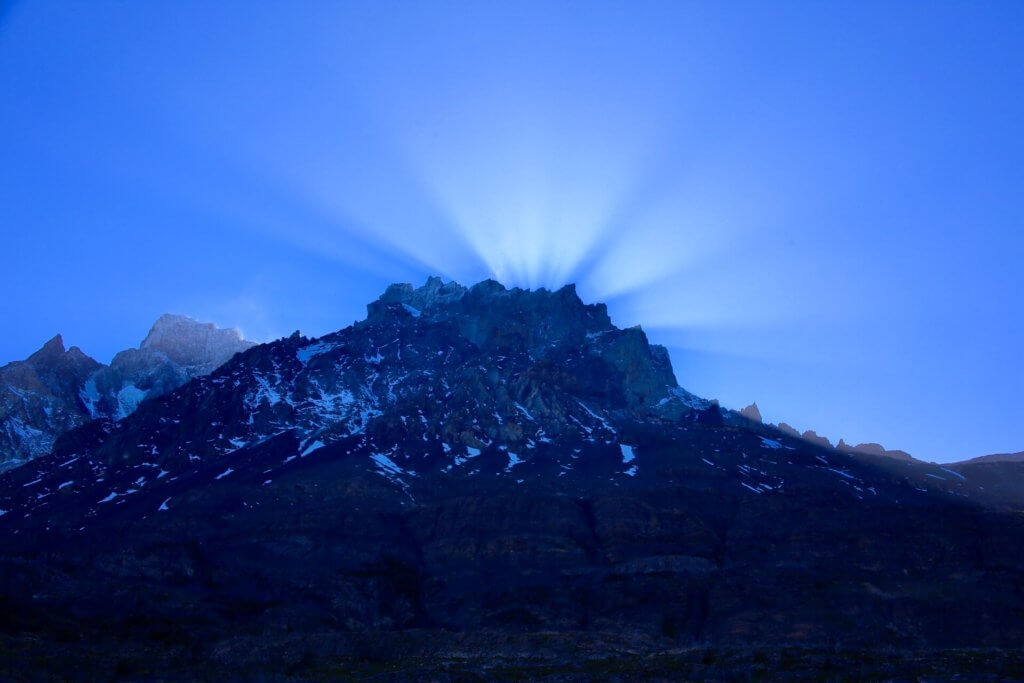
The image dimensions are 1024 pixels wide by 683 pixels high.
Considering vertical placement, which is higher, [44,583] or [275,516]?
[275,516]

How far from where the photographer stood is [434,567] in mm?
161500

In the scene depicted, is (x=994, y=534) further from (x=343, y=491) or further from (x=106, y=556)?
(x=106, y=556)

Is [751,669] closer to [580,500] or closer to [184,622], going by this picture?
[184,622]

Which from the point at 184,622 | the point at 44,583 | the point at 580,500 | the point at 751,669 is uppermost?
the point at 580,500

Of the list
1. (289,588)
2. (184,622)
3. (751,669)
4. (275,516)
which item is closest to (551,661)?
(751,669)

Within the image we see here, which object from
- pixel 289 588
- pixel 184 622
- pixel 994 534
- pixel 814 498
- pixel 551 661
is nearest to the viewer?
pixel 551 661

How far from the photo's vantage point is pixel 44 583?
127750 mm

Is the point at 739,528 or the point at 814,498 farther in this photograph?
the point at 814,498

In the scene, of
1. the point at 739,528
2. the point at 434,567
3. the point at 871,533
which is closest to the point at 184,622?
the point at 434,567

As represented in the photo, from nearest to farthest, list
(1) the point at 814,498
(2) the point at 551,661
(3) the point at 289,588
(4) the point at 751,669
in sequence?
1. (4) the point at 751,669
2. (2) the point at 551,661
3. (3) the point at 289,588
4. (1) the point at 814,498

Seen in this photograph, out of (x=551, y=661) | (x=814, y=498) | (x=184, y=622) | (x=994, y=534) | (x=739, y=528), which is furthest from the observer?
(x=814, y=498)

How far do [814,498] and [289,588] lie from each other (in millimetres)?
114880

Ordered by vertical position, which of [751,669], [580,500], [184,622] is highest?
[580,500]

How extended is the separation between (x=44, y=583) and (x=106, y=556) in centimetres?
2378
